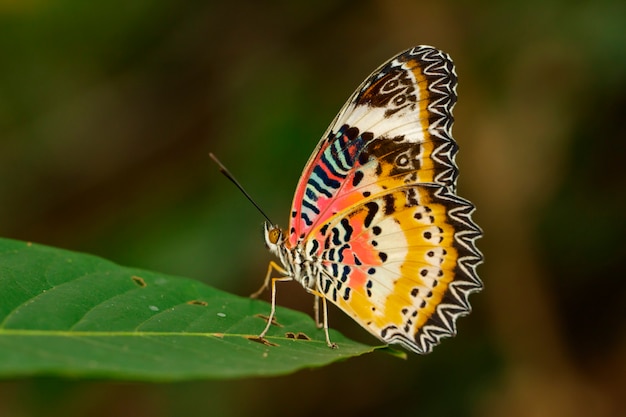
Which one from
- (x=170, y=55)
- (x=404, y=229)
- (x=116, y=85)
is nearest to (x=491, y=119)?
(x=404, y=229)

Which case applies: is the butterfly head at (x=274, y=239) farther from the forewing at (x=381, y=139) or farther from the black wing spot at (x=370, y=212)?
the black wing spot at (x=370, y=212)

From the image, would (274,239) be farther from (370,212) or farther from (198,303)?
(198,303)

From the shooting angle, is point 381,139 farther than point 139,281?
Yes

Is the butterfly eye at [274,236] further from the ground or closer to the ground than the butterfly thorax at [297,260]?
further from the ground

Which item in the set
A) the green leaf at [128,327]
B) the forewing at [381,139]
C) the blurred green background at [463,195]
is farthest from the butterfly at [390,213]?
the blurred green background at [463,195]

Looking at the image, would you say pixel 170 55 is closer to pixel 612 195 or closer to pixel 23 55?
pixel 23 55

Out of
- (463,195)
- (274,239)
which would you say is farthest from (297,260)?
(463,195)

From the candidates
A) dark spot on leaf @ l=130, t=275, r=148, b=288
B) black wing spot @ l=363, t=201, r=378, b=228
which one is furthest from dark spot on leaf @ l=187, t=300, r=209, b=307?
black wing spot @ l=363, t=201, r=378, b=228
